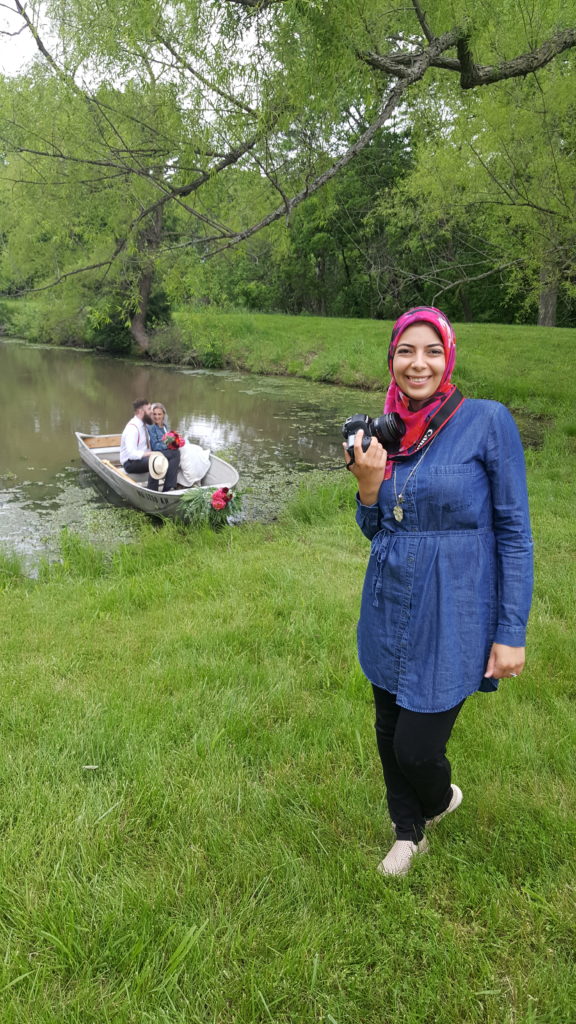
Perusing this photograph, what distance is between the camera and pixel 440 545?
1.82m

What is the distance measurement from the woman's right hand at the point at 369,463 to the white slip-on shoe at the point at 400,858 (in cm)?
122

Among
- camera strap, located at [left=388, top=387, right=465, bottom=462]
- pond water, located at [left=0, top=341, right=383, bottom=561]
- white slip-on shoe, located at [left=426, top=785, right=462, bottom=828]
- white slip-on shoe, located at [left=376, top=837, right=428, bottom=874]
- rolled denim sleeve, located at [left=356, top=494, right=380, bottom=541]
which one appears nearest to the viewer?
camera strap, located at [left=388, top=387, right=465, bottom=462]

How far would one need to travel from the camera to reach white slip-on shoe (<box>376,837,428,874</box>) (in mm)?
2100

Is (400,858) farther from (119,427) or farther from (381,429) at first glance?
(119,427)

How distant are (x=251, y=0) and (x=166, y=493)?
15.5 ft

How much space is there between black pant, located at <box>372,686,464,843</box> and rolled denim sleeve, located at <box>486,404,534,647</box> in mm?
297

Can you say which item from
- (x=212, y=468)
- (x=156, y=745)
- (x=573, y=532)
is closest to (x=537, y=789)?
(x=156, y=745)

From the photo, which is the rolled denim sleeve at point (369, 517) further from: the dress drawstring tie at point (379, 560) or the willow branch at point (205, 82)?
the willow branch at point (205, 82)

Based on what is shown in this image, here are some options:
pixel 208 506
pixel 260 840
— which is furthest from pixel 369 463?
pixel 208 506

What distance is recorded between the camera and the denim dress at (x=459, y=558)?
1789 mm

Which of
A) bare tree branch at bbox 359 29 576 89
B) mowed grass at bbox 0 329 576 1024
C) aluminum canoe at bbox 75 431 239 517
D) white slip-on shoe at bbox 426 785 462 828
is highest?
bare tree branch at bbox 359 29 576 89

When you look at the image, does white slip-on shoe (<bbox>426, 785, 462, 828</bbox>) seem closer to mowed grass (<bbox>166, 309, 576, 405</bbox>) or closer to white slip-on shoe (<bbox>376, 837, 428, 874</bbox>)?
white slip-on shoe (<bbox>376, 837, 428, 874</bbox>)

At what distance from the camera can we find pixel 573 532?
559cm

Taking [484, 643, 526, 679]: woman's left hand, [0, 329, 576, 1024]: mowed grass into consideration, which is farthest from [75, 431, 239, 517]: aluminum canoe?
[484, 643, 526, 679]: woman's left hand
